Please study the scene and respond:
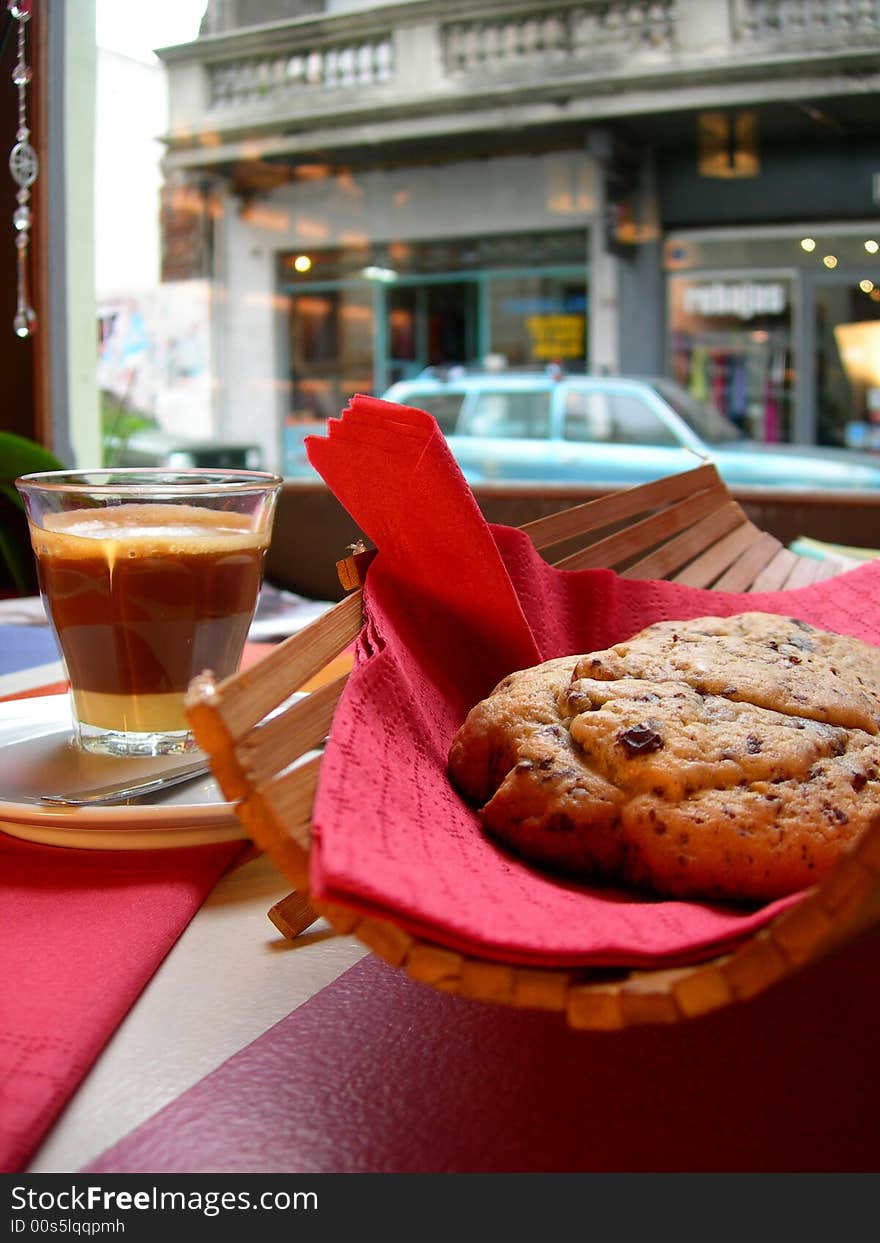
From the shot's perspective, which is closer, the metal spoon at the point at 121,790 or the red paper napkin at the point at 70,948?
the red paper napkin at the point at 70,948

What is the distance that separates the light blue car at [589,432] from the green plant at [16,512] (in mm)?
2103

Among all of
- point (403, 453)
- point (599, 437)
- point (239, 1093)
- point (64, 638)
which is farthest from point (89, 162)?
point (239, 1093)

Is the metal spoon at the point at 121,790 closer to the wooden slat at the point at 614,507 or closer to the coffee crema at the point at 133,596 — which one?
the coffee crema at the point at 133,596

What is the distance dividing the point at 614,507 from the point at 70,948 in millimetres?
304

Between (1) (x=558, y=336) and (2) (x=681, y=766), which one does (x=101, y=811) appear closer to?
(2) (x=681, y=766)

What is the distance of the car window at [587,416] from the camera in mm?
3758

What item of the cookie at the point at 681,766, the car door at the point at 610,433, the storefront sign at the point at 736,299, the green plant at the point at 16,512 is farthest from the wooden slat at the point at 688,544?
the storefront sign at the point at 736,299

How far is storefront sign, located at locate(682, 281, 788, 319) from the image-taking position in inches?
176

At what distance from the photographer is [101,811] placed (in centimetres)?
40

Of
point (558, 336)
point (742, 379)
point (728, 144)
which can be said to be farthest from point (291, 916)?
point (558, 336)

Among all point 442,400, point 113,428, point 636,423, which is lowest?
point 113,428

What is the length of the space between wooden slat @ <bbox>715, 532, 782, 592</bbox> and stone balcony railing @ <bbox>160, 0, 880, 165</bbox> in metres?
3.97

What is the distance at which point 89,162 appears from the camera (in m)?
2.39

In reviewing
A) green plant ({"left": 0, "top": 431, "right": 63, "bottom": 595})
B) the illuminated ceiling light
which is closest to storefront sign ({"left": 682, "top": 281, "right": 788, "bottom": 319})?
the illuminated ceiling light
